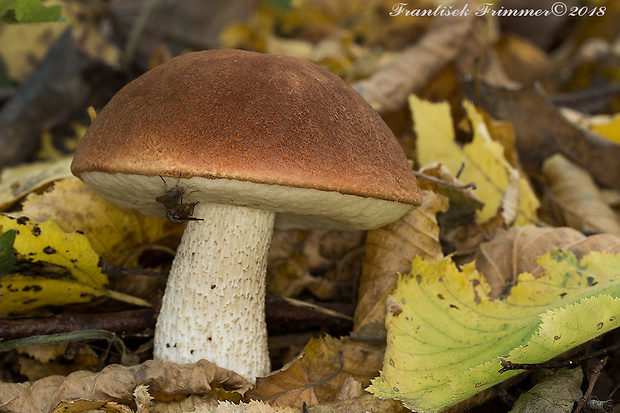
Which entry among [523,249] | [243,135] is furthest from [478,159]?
[243,135]

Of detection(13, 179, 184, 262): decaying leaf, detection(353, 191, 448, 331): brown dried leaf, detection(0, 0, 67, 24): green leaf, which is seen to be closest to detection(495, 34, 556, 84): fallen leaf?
detection(353, 191, 448, 331): brown dried leaf

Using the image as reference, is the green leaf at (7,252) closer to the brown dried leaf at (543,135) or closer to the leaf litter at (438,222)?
the leaf litter at (438,222)

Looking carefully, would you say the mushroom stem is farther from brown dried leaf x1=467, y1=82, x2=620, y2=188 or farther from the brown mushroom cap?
brown dried leaf x1=467, y1=82, x2=620, y2=188

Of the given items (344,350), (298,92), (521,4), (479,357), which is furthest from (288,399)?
(521,4)

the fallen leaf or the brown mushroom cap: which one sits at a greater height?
the brown mushroom cap

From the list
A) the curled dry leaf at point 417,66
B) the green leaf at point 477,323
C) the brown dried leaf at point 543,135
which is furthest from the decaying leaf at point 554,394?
the curled dry leaf at point 417,66

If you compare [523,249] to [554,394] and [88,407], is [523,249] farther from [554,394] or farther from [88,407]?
[88,407]
